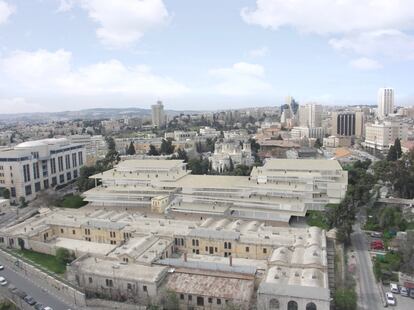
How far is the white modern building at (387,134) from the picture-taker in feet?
217

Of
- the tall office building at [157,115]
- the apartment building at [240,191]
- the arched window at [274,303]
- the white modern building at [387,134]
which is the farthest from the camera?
the tall office building at [157,115]

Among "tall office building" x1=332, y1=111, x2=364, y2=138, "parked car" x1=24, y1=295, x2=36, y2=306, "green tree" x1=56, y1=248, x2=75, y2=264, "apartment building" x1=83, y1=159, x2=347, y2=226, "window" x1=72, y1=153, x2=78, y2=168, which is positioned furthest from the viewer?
"tall office building" x1=332, y1=111, x2=364, y2=138

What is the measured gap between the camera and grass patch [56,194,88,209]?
35263 mm

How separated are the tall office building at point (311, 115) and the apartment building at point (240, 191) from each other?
242ft

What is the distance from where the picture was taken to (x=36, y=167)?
41.6 metres

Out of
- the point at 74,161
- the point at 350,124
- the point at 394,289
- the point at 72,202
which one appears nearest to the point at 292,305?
the point at 394,289

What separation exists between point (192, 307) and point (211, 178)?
18.0m

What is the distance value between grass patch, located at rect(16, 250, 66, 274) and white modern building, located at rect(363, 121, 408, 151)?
56983mm

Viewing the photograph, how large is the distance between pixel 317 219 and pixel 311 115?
3276 inches

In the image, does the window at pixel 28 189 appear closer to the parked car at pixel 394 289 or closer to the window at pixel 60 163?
the window at pixel 60 163

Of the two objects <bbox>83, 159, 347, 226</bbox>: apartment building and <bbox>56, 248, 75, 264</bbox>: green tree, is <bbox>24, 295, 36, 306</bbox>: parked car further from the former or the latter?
<bbox>83, 159, 347, 226</bbox>: apartment building

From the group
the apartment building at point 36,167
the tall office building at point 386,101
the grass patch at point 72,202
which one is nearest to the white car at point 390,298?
the grass patch at point 72,202

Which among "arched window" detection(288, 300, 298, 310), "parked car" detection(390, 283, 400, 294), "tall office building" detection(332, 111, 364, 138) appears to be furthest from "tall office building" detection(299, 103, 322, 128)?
"arched window" detection(288, 300, 298, 310)

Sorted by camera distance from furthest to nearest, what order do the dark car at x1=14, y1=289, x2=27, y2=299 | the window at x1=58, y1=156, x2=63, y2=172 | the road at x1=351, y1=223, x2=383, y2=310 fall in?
the window at x1=58, y1=156, x2=63, y2=172 → the dark car at x1=14, y1=289, x2=27, y2=299 → the road at x1=351, y1=223, x2=383, y2=310
